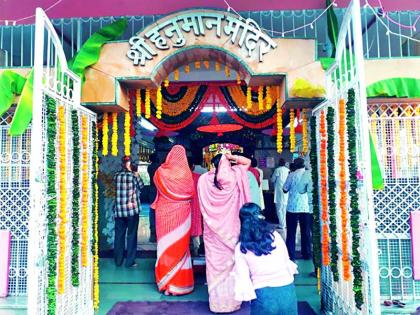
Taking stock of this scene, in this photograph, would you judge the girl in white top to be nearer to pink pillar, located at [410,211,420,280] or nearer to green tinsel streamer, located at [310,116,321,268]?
green tinsel streamer, located at [310,116,321,268]

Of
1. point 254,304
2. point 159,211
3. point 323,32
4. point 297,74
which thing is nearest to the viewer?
point 254,304

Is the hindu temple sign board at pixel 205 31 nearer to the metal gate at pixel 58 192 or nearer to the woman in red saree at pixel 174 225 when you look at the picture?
the metal gate at pixel 58 192

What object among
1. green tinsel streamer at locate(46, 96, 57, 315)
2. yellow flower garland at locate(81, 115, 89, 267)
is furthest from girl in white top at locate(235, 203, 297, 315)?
yellow flower garland at locate(81, 115, 89, 267)

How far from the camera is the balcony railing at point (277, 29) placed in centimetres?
A: 427

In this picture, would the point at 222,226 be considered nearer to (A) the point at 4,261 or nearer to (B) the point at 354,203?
(B) the point at 354,203

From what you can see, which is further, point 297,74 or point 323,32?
point 323,32

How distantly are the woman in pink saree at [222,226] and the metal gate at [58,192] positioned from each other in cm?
120

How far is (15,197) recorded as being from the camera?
4.05m

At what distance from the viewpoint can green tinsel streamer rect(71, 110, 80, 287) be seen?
10.3 ft

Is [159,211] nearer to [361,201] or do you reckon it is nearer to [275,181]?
[361,201]

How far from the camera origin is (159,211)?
434cm

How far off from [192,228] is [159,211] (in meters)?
0.52

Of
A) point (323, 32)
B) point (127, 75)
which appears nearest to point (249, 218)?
point (127, 75)

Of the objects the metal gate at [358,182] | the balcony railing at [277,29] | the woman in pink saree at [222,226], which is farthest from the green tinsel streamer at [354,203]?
the balcony railing at [277,29]
